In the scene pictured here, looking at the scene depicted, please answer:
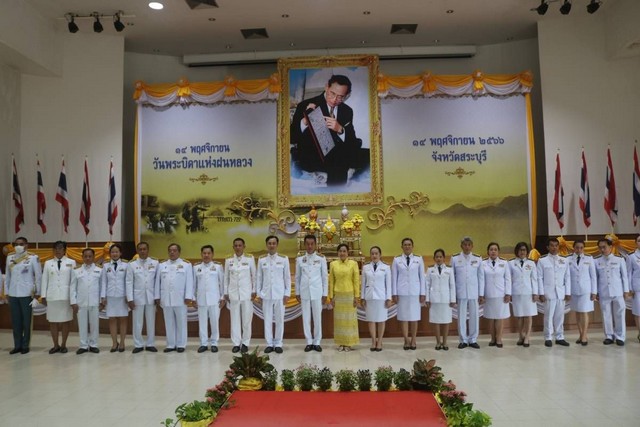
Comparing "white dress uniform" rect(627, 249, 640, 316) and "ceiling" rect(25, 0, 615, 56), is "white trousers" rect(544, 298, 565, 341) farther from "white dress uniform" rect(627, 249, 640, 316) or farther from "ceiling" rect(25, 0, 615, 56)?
"ceiling" rect(25, 0, 615, 56)

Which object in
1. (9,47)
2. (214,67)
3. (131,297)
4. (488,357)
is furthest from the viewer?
(214,67)

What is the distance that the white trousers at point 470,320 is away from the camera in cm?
734

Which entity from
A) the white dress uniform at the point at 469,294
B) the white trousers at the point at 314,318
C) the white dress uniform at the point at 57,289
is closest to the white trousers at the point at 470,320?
the white dress uniform at the point at 469,294

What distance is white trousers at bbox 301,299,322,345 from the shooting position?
7.32 meters

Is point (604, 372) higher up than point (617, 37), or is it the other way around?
point (617, 37)

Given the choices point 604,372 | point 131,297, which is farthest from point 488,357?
point 131,297

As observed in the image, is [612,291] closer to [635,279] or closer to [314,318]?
[635,279]

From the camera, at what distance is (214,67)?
11.6 metres

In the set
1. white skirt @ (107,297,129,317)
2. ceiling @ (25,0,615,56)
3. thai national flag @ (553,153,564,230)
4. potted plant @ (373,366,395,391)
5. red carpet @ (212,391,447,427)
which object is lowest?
red carpet @ (212,391,447,427)

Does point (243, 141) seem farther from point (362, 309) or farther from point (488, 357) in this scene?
point (488, 357)

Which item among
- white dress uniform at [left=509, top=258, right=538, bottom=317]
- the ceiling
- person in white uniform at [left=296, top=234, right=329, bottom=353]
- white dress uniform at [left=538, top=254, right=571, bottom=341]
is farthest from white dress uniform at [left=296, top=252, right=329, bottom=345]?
the ceiling

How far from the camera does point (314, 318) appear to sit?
7.38 metres

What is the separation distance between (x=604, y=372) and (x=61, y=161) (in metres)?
9.87

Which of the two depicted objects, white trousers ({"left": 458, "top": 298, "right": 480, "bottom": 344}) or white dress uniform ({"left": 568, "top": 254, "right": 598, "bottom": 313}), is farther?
white dress uniform ({"left": 568, "top": 254, "right": 598, "bottom": 313})
